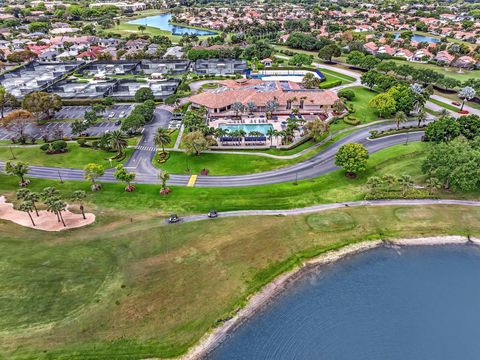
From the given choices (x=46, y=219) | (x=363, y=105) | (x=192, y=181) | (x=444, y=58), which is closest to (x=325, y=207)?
(x=192, y=181)

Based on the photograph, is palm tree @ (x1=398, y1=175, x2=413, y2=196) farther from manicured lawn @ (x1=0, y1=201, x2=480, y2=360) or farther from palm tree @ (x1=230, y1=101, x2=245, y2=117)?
palm tree @ (x1=230, y1=101, x2=245, y2=117)

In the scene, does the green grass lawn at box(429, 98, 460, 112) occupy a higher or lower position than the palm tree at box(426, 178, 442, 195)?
higher

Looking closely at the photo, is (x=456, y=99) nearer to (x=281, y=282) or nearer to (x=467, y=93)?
(x=467, y=93)

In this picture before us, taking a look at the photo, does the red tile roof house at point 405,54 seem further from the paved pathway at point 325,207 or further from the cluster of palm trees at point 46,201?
the cluster of palm trees at point 46,201

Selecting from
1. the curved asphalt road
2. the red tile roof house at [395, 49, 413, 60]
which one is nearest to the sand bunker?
the curved asphalt road

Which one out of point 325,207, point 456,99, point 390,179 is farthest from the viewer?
point 456,99

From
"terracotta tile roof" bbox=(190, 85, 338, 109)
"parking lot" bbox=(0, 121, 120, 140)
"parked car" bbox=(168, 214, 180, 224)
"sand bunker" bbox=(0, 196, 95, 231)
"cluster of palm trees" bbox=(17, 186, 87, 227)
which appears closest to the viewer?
"cluster of palm trees" bbox=(17, 186, 87, 227)

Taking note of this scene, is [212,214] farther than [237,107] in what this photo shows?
No
